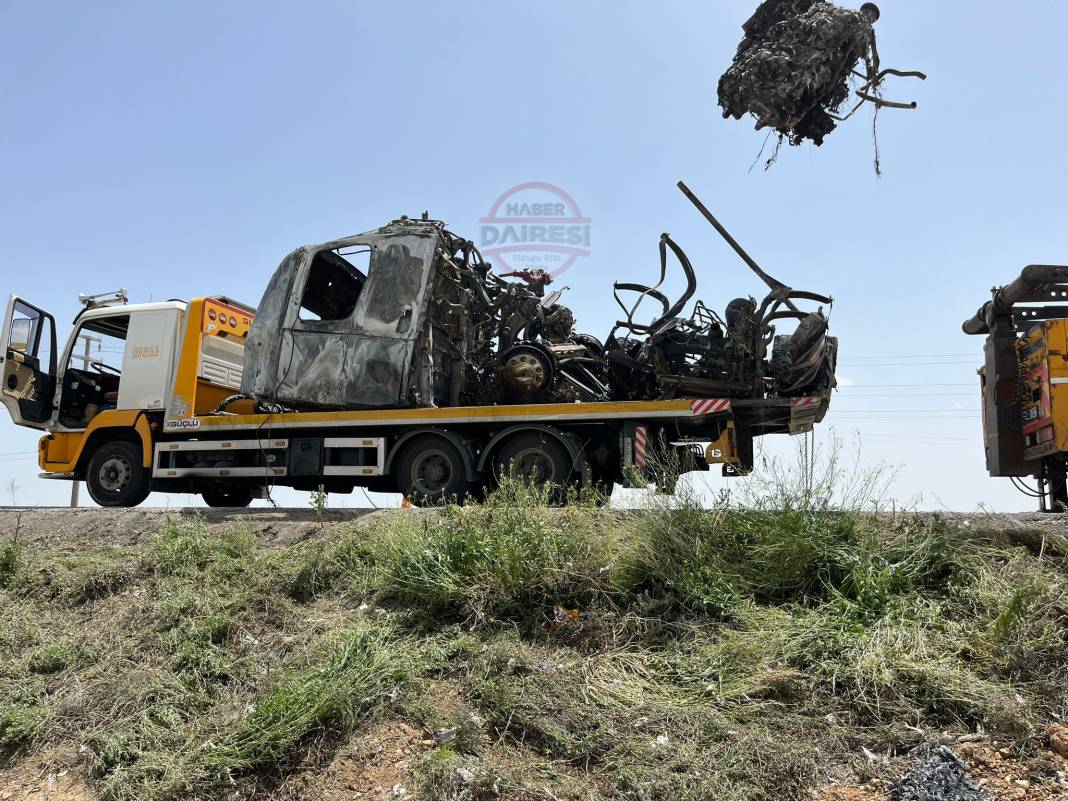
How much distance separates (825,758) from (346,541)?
3.57 metres

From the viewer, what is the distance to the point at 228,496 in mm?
Answer: 10695

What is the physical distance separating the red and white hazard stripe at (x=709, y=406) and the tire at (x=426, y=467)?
2.46 meters

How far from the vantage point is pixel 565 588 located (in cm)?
480

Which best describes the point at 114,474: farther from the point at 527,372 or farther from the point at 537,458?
the point at 537,458

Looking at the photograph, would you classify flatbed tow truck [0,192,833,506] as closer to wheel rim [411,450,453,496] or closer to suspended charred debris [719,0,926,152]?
wheel rim [411,450,453,496]

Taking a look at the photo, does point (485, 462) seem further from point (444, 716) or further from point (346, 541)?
point (444, 716)

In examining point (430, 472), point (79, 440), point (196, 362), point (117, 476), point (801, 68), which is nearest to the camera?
point (801, 68)

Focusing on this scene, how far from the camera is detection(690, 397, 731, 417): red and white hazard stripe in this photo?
7.65 metres

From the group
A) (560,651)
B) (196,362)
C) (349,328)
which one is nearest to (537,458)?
(349,328)

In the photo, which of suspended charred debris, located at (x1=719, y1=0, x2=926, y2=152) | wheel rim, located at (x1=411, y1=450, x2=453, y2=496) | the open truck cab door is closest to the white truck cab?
the open truck cab door

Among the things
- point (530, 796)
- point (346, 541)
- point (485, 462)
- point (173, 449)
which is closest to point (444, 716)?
point (530, 796)

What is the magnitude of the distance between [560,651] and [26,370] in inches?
354

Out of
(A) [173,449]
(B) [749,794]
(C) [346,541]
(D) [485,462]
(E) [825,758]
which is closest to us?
(B) [749,794]

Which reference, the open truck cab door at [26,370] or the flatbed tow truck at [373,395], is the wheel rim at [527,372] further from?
the open truck cab door at [26,370]
